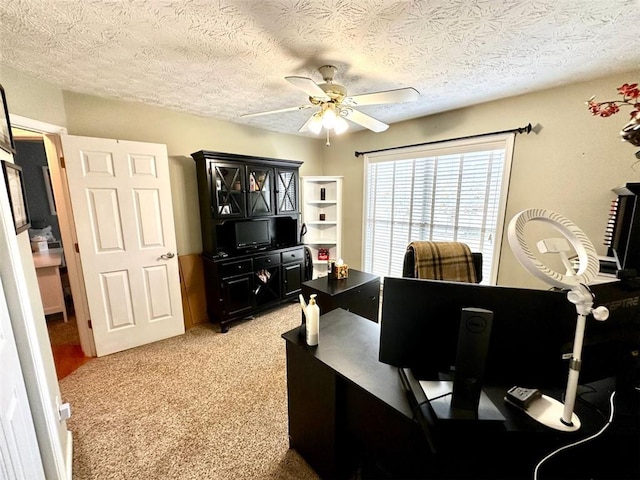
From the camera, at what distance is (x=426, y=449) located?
37.4 inches

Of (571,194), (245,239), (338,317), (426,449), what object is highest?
(571,194)

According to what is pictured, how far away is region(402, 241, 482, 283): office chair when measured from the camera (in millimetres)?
2043

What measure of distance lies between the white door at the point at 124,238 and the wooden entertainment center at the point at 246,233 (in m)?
0.40

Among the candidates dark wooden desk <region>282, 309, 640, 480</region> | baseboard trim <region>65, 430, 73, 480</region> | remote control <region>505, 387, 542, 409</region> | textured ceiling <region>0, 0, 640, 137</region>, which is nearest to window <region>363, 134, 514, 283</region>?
textured ceiling <region>0, 0, 640, 137</region>

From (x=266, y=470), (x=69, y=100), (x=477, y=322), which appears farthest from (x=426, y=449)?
(x=69, y=100)

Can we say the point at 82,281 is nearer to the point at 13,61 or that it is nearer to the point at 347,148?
the point at 13,61

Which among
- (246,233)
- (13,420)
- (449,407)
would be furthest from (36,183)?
(449,407)

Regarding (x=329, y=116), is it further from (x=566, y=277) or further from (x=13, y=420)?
(x=13, y=420)

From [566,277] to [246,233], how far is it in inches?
117

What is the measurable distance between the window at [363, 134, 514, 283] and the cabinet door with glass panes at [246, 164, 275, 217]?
4.77 ft

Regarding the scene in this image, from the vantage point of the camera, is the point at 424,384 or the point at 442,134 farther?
the point at 442,134

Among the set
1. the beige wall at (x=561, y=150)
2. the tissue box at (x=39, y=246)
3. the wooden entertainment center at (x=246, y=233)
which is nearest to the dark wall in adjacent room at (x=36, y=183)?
the tissue box at (x=39, y=246)

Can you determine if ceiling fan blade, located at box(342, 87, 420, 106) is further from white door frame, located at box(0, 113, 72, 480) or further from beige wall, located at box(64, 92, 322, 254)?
beige wall, located at box(64, 92, 322, 254)

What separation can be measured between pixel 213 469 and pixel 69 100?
314cm
